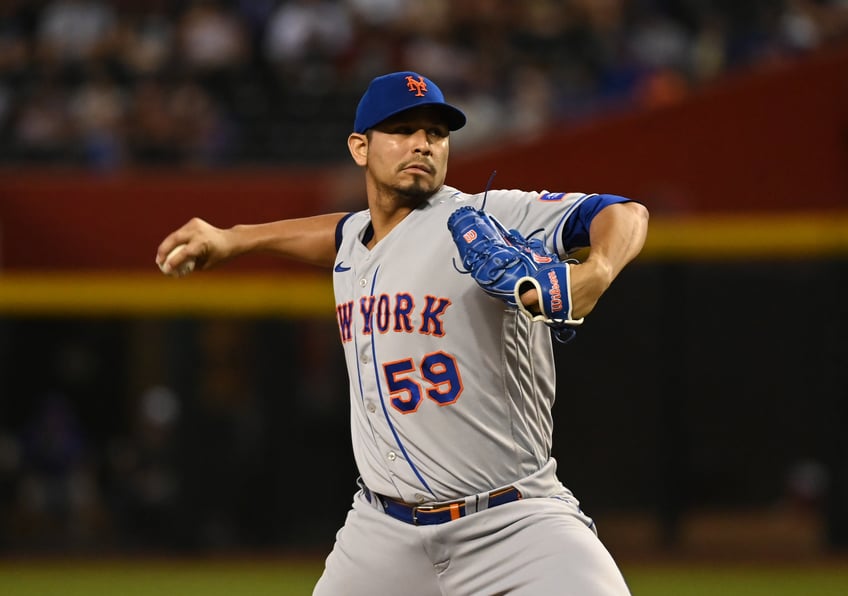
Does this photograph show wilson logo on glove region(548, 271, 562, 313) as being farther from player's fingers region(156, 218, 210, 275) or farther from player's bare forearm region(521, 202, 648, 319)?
player's fingers region(156, 218, 210, 275)

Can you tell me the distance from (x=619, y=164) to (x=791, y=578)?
155 inches

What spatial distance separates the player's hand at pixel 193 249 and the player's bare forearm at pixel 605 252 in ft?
3.91

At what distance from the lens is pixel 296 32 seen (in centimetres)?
1165

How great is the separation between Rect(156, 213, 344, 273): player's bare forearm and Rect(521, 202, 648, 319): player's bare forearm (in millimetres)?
1015

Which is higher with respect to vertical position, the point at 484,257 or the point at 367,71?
the point at 367,71

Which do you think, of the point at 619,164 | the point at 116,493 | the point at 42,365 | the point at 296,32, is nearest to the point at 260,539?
→ the point at 116,493

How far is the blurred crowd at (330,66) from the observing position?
11.1 metres

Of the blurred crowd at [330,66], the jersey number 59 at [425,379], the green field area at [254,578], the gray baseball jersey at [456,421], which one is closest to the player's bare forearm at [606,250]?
the gray baseball jersey at [456,421]

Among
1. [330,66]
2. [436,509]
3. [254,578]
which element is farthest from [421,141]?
[330,66]

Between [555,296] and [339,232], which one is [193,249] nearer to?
[339,232]

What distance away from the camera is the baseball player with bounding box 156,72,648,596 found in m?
3.02

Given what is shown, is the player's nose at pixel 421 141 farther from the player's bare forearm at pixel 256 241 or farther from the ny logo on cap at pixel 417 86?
the player's bare forearm at pixel 256 241

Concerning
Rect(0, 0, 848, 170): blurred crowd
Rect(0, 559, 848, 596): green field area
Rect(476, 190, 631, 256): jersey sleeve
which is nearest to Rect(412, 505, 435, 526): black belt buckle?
Rect(476, 190, 631, 256): jersey sleeve

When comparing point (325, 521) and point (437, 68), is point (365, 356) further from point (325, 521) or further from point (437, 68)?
point (437, 68)
